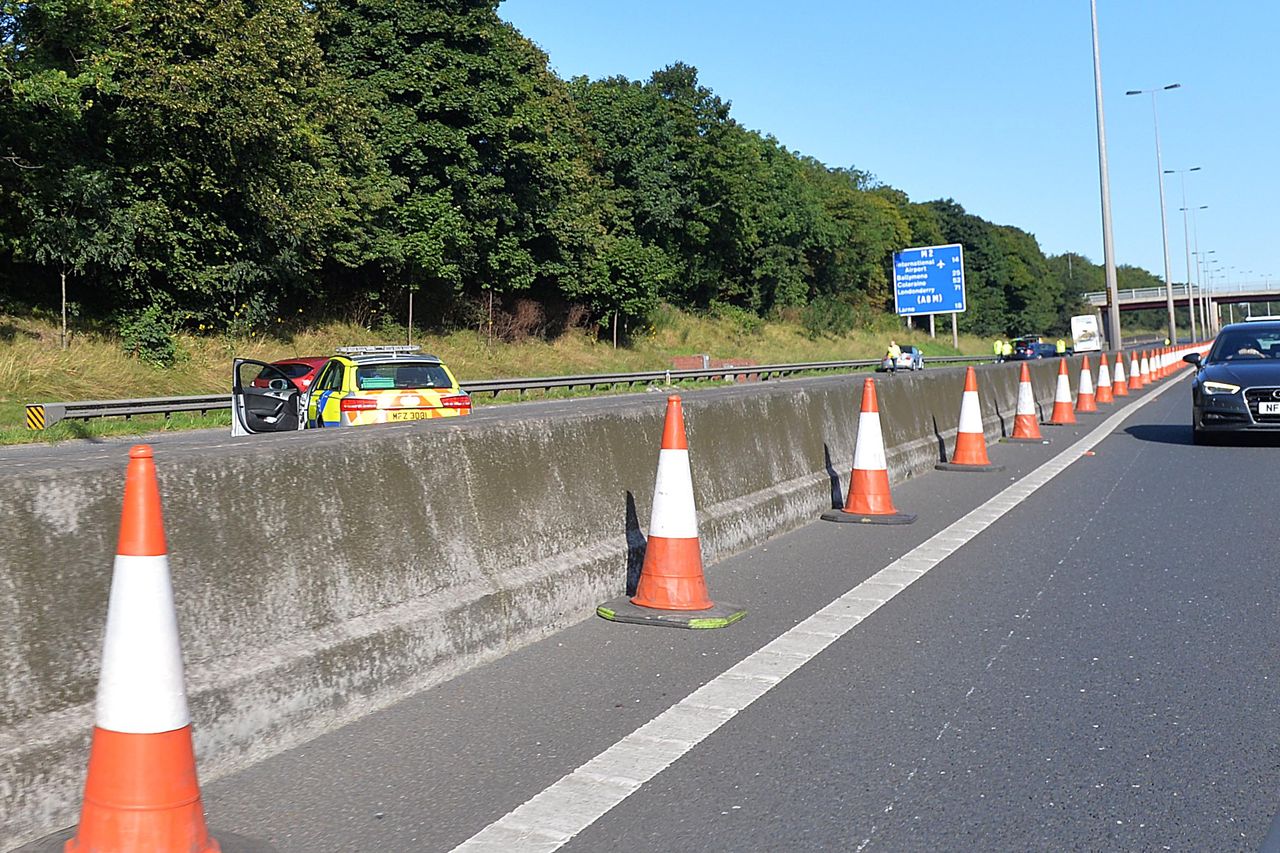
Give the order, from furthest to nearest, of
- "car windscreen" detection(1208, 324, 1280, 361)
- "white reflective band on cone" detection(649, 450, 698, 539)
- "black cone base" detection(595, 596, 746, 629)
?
1. "car windscreen" detection(1208, 324, 1280, 361)
2. "white reflective band on cone" detection(649, 450, 698, 539)
3. "black cone base" detection(595, 596, 746, 629)

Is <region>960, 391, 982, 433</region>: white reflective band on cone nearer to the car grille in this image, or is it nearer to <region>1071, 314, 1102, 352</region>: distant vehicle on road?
the car grille

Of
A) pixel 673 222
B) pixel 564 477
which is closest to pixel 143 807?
pixel 564 477

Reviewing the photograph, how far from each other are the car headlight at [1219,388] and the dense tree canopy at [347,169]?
70.1 feet

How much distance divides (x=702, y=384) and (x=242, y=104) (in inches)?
760

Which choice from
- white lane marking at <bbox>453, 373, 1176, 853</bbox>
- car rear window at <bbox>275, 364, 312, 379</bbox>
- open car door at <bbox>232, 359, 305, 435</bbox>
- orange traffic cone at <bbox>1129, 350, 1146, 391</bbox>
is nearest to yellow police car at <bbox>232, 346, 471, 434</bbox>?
open car door at <bbox>232, 359, 305, 435</bbox>

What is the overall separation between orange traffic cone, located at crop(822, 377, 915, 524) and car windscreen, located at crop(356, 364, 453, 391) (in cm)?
613

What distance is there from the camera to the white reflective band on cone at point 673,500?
6.30 meters

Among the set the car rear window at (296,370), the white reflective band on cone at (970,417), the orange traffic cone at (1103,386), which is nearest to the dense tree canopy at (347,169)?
the car rear window at (296,370)

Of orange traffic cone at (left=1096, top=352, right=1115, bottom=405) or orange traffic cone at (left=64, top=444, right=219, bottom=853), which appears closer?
orange traffic cone at (left=64, top=444, right=219, bottom=853)

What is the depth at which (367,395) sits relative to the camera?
14.1 m

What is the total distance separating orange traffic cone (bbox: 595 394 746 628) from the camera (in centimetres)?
619

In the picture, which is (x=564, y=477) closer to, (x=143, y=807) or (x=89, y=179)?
(x=143, y=807)

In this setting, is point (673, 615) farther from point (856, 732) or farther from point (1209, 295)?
point (1209, 295)

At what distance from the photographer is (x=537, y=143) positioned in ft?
144
